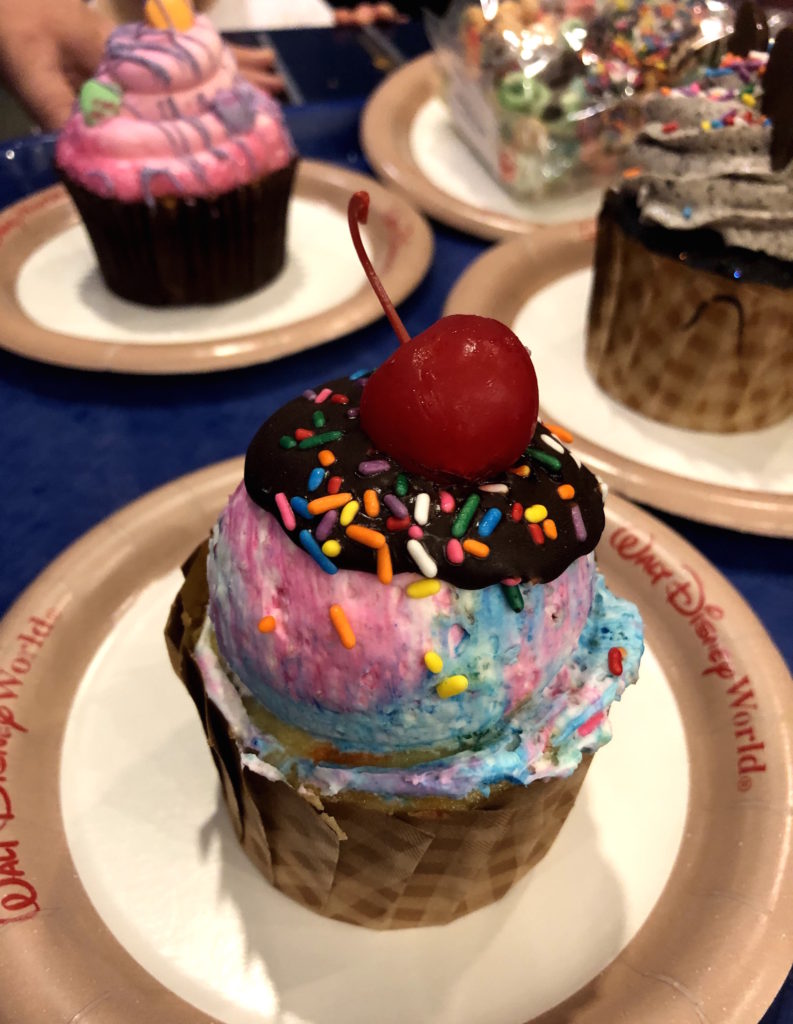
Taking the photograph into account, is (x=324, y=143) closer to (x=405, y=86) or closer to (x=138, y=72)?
(x=405, y=86)

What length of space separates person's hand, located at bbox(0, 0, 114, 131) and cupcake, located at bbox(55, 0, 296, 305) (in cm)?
86

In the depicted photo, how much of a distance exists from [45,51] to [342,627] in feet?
9.15

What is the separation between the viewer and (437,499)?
924mm

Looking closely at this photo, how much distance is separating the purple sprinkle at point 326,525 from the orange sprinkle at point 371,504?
0.03m

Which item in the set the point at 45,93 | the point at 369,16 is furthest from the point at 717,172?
the point at 369,16

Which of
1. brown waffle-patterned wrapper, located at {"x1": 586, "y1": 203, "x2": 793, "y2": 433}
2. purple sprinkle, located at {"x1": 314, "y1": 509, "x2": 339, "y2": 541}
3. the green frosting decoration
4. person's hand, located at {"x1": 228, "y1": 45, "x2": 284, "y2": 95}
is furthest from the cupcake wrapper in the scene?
purple sprinkle, located at {"x1": 314, "y1": 509, "x2": 339, "y2": 541}

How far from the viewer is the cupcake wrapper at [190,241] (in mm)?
2090

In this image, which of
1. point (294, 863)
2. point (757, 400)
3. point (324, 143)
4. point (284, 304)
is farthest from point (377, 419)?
point (324, 143)

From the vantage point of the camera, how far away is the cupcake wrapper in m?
2.09

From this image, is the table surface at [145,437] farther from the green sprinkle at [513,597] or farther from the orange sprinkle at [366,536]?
the orange sprinkle at [366,536]

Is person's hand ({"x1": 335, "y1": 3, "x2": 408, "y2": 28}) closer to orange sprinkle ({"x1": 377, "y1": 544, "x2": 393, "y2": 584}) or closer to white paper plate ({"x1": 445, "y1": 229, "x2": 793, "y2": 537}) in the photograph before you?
white paper plate ({"x1": 445, "y1": 229, "x2": 793, "y2": 537})

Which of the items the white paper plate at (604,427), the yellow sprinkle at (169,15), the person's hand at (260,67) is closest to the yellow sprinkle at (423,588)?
the white paper plate at (604,427)

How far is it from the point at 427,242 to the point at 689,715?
4.76 feet

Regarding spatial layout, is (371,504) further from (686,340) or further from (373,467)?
(686,340)
